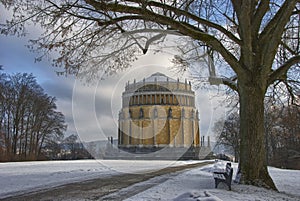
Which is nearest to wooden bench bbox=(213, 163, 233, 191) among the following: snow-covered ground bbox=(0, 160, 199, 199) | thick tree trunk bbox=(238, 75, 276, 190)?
thick tree trunk bbox=(238, 75, 276, 190)

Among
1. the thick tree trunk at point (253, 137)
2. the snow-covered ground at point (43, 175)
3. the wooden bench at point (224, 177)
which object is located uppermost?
the thick tree trunk at point (253, 137)

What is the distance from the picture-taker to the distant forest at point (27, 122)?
3850 cm

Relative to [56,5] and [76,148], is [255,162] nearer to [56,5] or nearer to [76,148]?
[56,5]

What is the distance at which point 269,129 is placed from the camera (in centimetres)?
4128

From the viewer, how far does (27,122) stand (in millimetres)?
40875

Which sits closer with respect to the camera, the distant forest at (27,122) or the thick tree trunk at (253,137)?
the thick tree trunk at (253,137)

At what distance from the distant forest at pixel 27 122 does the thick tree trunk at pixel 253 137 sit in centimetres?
3212

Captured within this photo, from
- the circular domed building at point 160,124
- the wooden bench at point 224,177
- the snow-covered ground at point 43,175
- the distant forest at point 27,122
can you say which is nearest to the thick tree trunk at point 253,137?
the wooden bench at point 224,177

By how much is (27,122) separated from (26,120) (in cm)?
32

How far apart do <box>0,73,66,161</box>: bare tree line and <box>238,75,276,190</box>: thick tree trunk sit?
1275 inches

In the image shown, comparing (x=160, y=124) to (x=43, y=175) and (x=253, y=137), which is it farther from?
(x=253, y=137)

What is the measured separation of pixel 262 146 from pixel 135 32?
6.43 metres

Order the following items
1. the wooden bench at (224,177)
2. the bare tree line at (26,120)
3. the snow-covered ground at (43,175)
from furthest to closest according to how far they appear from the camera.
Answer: the bare tree line at (26,120), the snow-covered ground at (43,175), the wooden bench at (224,177)

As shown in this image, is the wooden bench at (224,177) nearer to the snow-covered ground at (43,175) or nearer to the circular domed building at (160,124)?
the snow-covered ground at (43,175)
